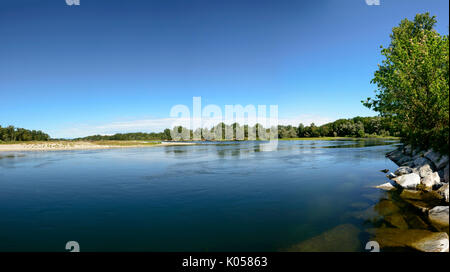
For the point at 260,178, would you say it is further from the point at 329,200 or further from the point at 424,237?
the point at 424,237

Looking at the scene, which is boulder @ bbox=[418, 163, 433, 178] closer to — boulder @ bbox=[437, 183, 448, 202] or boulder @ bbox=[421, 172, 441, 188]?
boulder @ bbox=[421, 172, 441, 188]

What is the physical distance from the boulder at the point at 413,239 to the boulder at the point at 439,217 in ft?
4.68

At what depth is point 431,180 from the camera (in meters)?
16.3

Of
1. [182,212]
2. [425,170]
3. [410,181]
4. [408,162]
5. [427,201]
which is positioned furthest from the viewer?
[408,162]

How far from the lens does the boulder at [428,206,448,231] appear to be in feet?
33.8

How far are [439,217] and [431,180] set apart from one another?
7.28 meters

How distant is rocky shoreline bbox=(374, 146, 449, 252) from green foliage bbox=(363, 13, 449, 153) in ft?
5.76

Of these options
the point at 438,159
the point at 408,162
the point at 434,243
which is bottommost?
the point at 434,243

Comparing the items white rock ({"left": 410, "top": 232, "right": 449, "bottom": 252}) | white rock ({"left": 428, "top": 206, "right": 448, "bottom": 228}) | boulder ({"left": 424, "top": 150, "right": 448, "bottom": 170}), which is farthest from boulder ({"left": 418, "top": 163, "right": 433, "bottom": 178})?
white rock ({"left": 410, "top": 232, "right": 449, "bottom": 252})

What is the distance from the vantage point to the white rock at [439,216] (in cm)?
1048

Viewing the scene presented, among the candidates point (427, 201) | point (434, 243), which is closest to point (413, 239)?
point (434, 243)

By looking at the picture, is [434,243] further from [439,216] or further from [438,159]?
[438,159]
